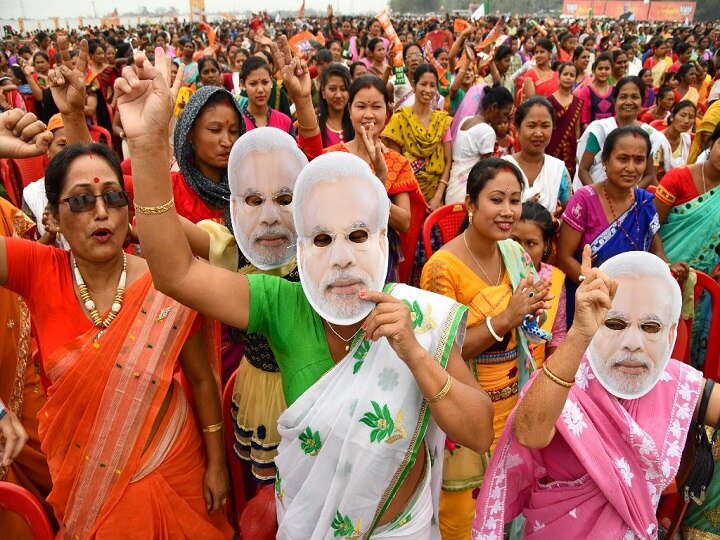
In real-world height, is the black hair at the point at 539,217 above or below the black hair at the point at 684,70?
below

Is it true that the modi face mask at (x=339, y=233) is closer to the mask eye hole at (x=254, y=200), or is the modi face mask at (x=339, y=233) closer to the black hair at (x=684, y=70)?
the mask eye hole at (x=254, y=200)

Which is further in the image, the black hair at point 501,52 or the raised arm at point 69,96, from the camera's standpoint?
the black hair at point 501,52

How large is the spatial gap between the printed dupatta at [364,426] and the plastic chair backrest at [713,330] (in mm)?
2006

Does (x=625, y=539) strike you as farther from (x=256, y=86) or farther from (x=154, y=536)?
(x=256, y=86)

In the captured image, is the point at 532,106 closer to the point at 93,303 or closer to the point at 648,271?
the point at 648,271

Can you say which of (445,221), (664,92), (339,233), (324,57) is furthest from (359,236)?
(324,57)

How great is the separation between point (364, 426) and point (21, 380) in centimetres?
152

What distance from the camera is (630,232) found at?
3127 millimetres

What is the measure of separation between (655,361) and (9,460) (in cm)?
197

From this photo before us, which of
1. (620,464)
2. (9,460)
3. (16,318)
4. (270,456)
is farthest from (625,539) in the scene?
(16,318)

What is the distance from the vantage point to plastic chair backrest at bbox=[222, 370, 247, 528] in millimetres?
2230

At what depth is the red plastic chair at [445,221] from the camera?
3.41 m

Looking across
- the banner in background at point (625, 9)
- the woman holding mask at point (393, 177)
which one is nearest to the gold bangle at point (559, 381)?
the woman holding mask at point (393, 177)

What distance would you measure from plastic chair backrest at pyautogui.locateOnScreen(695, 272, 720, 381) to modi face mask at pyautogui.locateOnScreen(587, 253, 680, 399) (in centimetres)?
143
